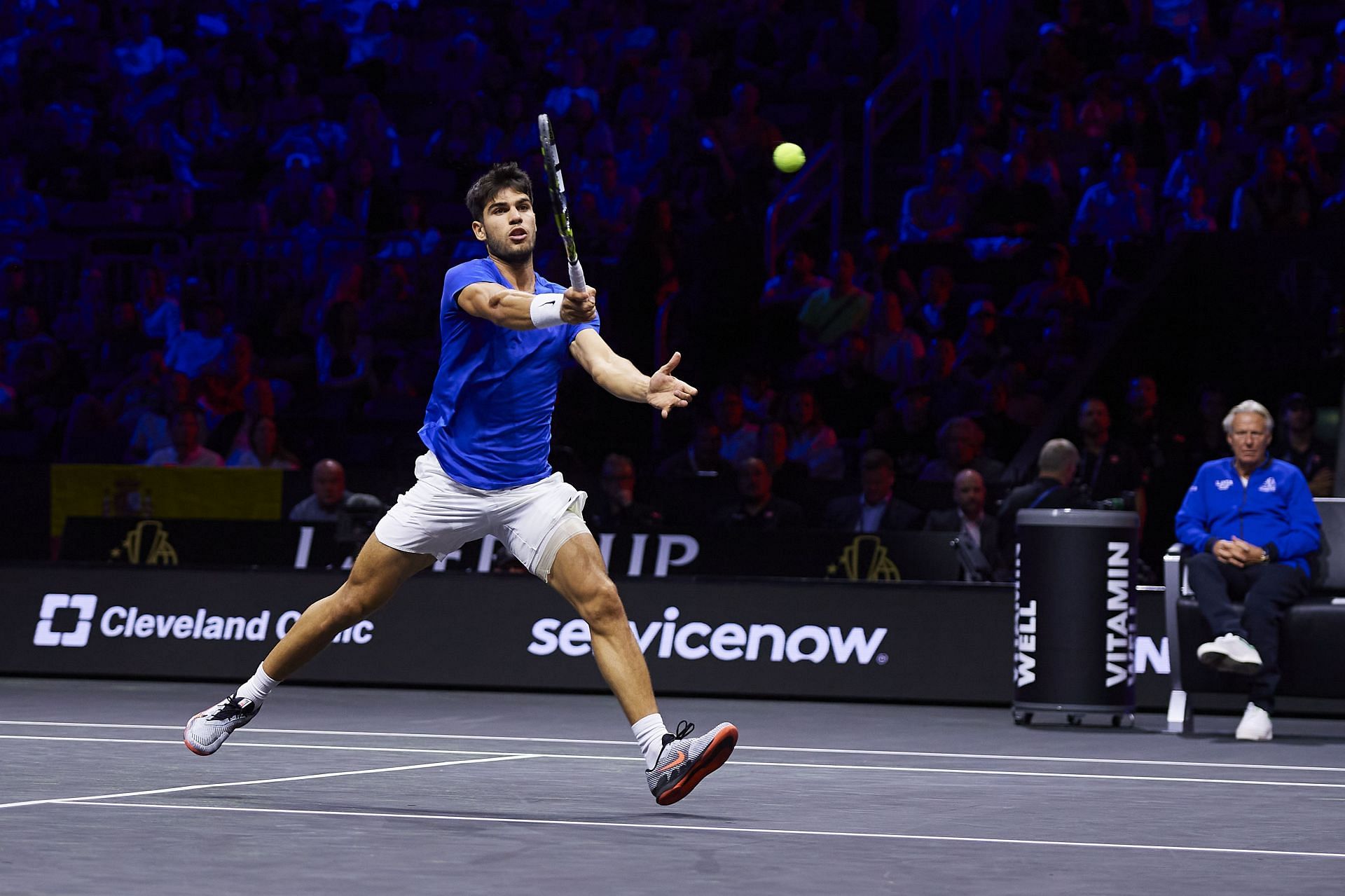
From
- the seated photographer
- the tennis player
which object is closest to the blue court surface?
the tennis player

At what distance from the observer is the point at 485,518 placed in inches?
290

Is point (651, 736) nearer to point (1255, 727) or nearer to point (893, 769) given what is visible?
point (893, 769)

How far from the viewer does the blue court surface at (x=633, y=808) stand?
5426mm

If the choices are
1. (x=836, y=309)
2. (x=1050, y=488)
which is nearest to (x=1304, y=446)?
(x=1050, y=488)

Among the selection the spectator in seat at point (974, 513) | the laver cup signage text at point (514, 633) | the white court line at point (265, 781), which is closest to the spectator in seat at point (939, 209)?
the spectator in seat at point (974, 513)

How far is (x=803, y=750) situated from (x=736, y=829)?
309 centimetres

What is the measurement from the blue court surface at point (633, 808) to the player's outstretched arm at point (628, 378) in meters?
1.31

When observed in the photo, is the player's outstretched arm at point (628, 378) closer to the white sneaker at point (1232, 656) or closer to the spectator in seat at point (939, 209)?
the white sneaker at point (1232, 656)

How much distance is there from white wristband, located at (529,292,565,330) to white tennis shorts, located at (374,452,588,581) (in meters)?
0.74

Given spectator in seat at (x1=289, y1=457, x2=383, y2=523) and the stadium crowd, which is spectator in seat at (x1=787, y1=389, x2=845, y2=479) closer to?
the stadium crowd

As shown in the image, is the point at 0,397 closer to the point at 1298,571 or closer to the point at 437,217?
the point at 437,217

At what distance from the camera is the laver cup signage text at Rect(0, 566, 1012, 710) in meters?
12.8

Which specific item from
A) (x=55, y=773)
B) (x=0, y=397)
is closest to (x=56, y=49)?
(x=0, y=397)

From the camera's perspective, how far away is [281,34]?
2442 centimetres
